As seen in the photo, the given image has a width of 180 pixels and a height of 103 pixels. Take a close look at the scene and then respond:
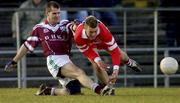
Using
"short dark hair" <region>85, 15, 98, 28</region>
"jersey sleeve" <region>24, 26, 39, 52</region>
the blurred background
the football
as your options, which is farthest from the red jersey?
the blurred background

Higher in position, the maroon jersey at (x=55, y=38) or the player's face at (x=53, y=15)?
the player's face at (x=53, y=15)

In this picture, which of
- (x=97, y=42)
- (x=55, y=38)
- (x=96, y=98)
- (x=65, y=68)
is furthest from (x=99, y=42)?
(x=96, y=98)

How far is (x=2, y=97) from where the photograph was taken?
1285 cm

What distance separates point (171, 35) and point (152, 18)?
2.36ft

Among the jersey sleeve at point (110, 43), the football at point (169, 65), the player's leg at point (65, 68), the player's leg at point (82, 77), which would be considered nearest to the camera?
the player's leg at point (82, 77)

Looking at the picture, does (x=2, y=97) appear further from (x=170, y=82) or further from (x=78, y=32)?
(x=170, y=82)

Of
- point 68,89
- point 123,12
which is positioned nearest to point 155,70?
point 123,12

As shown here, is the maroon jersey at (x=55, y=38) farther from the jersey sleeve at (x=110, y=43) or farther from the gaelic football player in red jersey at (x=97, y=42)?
the jersey sleeve at (x=110, y=43)

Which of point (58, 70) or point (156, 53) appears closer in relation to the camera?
point (58, 70)

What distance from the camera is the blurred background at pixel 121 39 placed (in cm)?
1766

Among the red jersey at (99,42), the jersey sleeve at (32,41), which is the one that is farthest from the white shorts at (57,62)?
the red jersey at (99,42)

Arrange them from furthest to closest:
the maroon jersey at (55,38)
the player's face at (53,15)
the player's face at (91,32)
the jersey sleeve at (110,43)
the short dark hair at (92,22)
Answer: the maroon jersey at (55,38)
the player's face at (53,15)
the jersey sleeve at (110,43)
the player's face at (91,32)
the short dark hair at (92,22)

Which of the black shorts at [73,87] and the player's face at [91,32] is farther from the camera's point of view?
the black shorts at [73,87]

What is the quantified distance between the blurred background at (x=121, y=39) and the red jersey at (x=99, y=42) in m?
4.50
